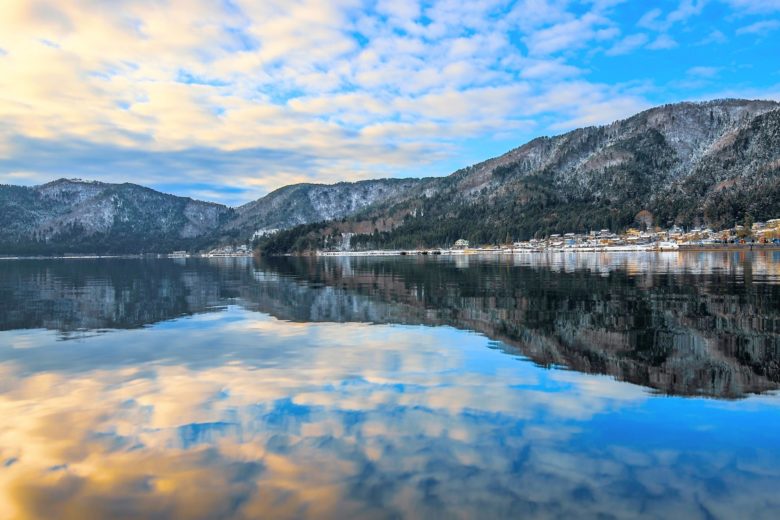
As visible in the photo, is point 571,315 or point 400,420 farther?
point 571,315

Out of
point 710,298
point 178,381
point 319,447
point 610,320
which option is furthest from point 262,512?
point 710,298

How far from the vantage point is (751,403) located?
14.2 metres

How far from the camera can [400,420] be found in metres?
13.4

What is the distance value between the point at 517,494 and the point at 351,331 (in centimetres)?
1970

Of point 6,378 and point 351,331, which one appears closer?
point 6,378

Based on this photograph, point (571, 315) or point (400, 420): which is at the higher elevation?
point (400, 420)

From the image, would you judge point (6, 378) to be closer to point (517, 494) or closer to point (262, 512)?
point (262, 512)

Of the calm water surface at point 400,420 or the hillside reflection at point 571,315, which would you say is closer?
the calm water surface at point 400,420

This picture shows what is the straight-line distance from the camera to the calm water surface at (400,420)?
367 inches

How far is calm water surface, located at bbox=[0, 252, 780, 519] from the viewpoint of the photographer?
9.31 meters

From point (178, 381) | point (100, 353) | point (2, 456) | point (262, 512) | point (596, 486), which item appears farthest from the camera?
point (100, 353)

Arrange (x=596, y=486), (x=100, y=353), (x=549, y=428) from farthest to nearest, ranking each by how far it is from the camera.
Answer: (x=100, y=353) < (x=549, y=428) < (x=596, y=486)

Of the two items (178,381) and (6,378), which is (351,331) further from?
(6,378)

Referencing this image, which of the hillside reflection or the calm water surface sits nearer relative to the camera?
the calm water surface
